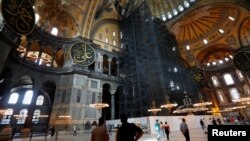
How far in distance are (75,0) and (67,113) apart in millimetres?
13758

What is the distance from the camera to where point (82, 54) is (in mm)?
16141

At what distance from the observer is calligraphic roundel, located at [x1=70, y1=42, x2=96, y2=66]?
15625mm

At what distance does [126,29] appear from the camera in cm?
2225

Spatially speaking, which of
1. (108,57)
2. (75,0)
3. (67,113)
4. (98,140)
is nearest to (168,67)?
(108,57)

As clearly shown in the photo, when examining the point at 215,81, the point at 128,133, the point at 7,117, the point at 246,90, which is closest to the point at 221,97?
the point at 215,81

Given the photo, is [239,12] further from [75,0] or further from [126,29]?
[75,0]

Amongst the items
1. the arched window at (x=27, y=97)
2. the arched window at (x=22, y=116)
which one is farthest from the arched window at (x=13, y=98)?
the arched window at (x=22, y=116)

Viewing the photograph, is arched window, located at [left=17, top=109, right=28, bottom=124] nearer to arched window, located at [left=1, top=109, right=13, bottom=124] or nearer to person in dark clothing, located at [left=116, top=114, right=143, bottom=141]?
arched window, located at [left=1, top=109, right=13, bottom=124]

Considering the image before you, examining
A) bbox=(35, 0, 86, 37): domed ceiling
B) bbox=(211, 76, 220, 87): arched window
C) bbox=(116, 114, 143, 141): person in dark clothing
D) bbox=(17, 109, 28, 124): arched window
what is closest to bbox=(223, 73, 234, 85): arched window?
bbox=(211, 76, 220, 87): arched window

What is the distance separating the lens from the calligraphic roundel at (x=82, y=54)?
15.6 meters

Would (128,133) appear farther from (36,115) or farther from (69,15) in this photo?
(36,115)

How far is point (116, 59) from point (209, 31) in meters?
17.4

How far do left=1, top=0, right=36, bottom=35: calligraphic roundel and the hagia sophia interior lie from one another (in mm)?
69

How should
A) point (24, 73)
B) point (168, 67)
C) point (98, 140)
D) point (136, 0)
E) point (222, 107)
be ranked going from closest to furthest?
1. point (98, 140)
2. point (24, 73)
3. point (168, 67)
4. point (136, 0)
5. point (222, 107)
